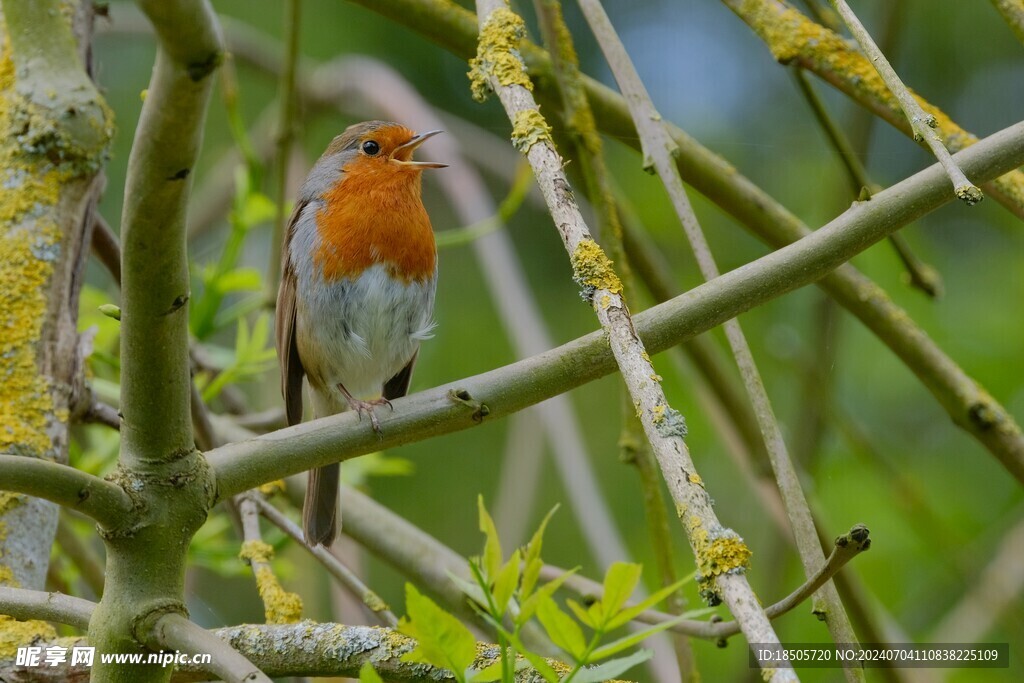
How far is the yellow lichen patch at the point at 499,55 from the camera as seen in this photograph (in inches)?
77.5

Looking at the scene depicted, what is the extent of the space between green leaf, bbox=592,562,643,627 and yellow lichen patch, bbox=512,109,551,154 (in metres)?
0.76

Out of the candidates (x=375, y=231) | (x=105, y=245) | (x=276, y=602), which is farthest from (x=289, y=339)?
(x=276, y=602)

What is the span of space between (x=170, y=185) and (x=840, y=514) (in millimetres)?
4020

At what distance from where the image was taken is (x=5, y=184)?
9.53ft

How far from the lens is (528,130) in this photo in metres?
1.80

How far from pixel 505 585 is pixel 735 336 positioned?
878mm

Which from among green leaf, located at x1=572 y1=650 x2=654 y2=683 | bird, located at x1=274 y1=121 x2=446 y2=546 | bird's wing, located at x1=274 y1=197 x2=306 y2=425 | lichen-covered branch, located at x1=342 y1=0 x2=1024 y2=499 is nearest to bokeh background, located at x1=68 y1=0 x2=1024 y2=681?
bird's wing, located at x1=274 y1=197 x2=306 y2=425

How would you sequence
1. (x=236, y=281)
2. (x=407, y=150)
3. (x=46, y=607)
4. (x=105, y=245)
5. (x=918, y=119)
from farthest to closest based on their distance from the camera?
1. (x=407, y=150)
2. (x=236, y=281)
3. (x=105, y=245)
4. (x=46, y=607)
5. (x=918, y=119)

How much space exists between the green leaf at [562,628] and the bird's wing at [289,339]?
7.90 feet

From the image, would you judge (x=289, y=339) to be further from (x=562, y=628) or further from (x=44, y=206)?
(x=562, y=628)

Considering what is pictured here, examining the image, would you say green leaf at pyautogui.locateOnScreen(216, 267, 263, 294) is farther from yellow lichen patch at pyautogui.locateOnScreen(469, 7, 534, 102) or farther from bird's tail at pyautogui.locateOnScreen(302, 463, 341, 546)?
yellow lichen patch at pyautogui.locateOnScreen(469, 7, 534, 102)

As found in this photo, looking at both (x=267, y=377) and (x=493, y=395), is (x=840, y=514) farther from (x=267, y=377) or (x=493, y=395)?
Result: (x=493, y=395)

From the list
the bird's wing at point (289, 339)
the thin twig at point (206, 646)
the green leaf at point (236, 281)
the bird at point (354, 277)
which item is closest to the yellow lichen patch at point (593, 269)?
the thin twig at point (206, 646)

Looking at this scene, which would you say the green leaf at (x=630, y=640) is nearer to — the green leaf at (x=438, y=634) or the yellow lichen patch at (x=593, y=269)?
the green leaf at (x=438, y=634)
